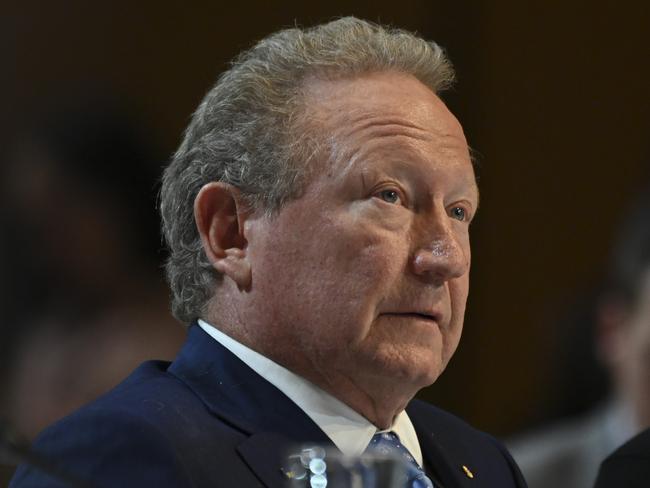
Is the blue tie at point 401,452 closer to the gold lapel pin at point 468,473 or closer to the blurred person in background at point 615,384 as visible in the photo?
the gold lapel pin at point 468,473

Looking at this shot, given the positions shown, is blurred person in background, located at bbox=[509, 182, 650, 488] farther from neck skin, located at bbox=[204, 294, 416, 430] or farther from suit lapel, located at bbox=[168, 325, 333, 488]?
suit lapel, located at bbox=[168, 325, 333, 488]

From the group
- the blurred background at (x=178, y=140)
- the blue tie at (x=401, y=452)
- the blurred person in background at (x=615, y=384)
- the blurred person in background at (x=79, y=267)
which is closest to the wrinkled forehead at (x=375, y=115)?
the blue tie at (x=401, y=452)

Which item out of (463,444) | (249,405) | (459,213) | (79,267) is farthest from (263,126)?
(79,267)

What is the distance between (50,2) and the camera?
5.33 m

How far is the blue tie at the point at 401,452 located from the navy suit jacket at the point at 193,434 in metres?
0.11

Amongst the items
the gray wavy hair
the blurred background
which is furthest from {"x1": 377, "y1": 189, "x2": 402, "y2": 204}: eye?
the blurred background

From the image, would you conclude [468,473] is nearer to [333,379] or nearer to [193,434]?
[333,379]

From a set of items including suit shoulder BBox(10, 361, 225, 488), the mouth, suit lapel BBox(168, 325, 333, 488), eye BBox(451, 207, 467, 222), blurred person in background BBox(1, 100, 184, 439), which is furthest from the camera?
blurred person in background BBox(1, 100, 184, 439)

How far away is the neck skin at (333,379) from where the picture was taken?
276 cm

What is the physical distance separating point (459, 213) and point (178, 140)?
2.57m

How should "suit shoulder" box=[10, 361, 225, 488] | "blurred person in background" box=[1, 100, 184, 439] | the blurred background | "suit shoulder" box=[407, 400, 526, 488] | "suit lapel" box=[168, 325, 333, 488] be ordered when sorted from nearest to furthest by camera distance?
"suit shoulder" box=[10, 361, 225, 488], "suit lapel" box=[168, 325, 333, 488], "suit shoulder" box=[407, 400, 526, 488], "blurred person in background" box=[1, 100, 184, 439], the blurred background

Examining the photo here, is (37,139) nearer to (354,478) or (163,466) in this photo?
(163,466)

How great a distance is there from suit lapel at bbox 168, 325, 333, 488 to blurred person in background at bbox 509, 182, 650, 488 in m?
1.94

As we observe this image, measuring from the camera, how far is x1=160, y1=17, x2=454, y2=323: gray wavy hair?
283 cm
